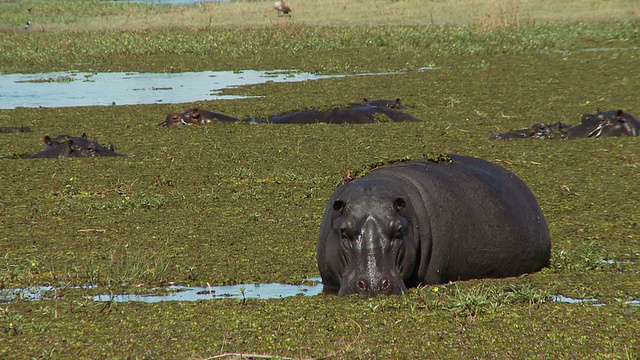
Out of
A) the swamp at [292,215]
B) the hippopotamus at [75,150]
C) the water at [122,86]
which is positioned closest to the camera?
the swamp at [292,215]

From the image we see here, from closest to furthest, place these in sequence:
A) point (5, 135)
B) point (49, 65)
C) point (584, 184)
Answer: point (584, 184), point (5, 135), point (49, 65)

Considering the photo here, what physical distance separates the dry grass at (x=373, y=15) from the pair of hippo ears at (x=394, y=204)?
24.7 m

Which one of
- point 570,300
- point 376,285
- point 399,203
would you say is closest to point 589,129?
point 570,300

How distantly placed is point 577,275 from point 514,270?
17.0 inches

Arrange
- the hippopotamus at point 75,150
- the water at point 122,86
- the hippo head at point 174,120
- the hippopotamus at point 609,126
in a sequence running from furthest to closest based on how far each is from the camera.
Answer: the water at point 122,86 < the hippo head at point 174,120 < the hippopotamus at point 609,126 < the hippopotamus at point 75,150

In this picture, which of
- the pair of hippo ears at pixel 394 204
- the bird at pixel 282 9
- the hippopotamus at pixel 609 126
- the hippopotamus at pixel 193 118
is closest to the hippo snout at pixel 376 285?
the pair of hippo ears at pixel 394 204

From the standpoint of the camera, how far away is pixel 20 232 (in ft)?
26.1

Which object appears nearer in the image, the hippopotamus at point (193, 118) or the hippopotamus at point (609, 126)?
the hippopotamus at point (609, 126)

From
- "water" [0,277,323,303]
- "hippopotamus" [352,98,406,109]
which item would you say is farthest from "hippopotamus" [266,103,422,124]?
"water" [0,277,323,303]

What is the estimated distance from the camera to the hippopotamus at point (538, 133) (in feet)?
40.8

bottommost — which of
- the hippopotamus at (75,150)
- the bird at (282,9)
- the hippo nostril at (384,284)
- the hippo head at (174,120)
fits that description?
the bird at (282,9)

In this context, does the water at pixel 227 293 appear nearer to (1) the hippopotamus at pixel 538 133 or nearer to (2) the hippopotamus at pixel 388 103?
(1) the hippopotamus at pixel 538 133

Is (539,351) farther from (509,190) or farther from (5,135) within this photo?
(5,135)

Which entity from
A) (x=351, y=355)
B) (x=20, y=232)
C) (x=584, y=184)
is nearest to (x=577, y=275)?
(x=351, y=355)
